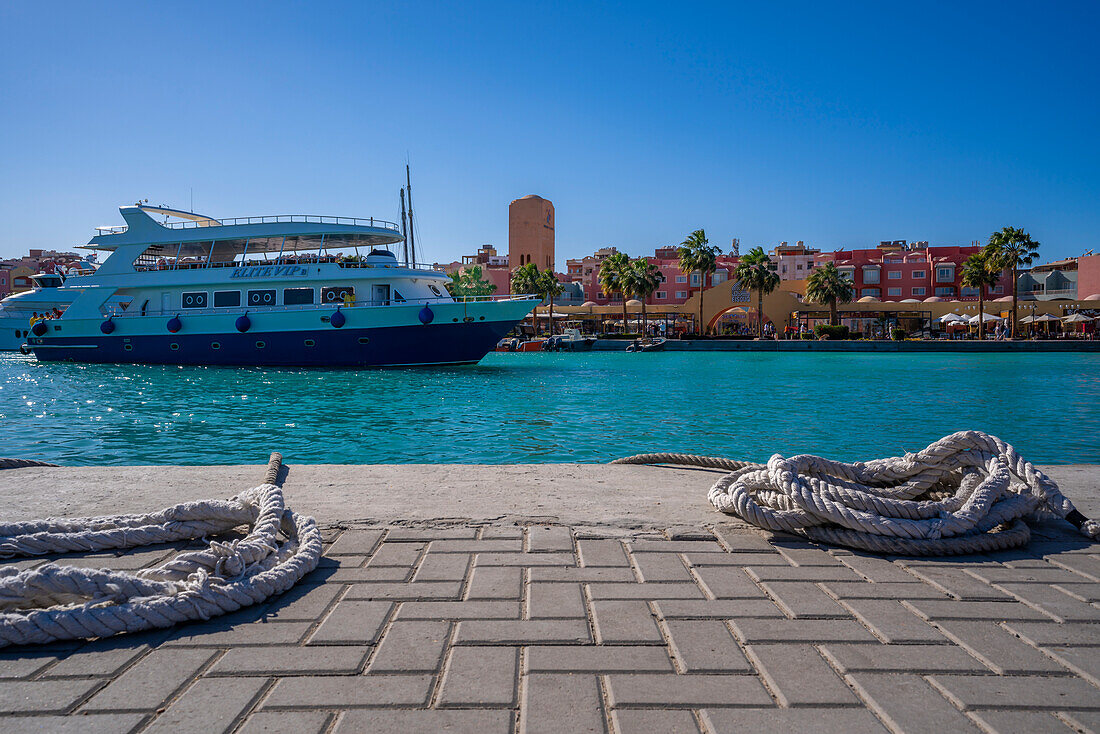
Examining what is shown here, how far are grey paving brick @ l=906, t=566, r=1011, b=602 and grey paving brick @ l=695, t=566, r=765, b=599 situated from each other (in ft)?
2.08

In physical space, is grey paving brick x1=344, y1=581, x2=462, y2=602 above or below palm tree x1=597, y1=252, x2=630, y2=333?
below

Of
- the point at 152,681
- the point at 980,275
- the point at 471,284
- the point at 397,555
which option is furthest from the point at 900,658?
the point at 471,284

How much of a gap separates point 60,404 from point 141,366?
13.5 m

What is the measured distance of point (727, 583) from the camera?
92.0 inches

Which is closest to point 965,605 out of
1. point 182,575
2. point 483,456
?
point 182,575

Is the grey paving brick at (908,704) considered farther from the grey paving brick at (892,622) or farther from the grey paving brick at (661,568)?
the grey paving brick at (661,568)

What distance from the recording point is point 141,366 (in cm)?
2697

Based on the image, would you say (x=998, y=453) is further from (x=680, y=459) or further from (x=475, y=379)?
(x=475, y=379)

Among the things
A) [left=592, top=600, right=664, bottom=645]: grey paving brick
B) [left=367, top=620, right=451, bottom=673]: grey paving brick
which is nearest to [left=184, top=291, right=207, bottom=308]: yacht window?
[left=367, top=620, right=451, bottom=673]: grey paving brick

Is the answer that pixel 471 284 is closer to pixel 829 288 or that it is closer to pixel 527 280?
pixel 527 280

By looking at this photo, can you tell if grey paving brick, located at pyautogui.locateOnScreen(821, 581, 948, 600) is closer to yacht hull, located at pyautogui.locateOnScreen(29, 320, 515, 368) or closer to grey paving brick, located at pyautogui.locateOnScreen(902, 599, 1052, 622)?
grey paving brick, located at pyautogui.locateOnScreen(902, 599, 1052, 622)

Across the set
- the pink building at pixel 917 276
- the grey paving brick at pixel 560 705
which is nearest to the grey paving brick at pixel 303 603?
the grey paving brick at pixel 560 705

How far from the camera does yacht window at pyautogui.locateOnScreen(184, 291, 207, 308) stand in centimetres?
2603

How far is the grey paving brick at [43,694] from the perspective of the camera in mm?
1563
